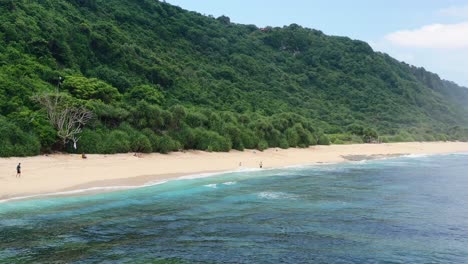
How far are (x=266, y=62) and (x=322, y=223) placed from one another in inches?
4594

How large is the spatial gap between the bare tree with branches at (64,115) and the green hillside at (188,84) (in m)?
0.71

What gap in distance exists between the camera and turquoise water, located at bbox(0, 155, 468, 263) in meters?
18.2

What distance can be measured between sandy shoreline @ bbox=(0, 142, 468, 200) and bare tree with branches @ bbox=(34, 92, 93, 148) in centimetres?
257

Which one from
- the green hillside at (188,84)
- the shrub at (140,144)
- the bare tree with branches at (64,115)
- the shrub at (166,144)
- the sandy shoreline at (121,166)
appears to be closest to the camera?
the sandy shoreline at (121,166)

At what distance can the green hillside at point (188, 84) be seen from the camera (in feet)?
169

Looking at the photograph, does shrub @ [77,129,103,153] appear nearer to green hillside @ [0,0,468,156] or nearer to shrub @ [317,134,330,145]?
green hillside @ [0,0,468,156]

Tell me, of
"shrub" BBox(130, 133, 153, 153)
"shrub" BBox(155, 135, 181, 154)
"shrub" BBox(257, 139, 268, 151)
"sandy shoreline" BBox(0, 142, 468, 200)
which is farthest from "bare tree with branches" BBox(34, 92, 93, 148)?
"shrub" BBox(257, 139, 268, 151)

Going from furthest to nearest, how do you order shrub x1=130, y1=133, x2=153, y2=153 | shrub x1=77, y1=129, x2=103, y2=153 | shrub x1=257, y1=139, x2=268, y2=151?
1. shrub x1=257, y1=139, x2=268, y2=151
2. shrub x1=130, y1=133, x2=153, y2=153
3. shrub x1=77, y1=129, x2=103, y2=153

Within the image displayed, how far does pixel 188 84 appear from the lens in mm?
90938

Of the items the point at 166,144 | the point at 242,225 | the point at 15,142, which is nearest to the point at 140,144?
the point at 166,144

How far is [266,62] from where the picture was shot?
13788cm

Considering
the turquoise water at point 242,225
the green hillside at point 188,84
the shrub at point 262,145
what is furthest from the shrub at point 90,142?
the shrub at point 262,145

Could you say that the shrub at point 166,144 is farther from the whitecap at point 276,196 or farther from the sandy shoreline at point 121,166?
the whitecap at point 276,196

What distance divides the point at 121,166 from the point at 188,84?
49.6 m
